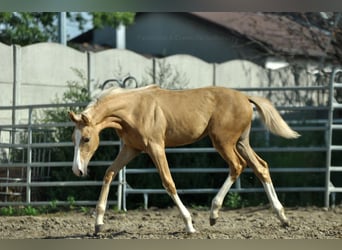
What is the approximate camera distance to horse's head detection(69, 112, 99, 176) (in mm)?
5895

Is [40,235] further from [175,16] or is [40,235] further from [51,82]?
[175,16]

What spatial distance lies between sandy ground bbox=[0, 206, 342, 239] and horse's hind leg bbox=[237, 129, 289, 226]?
212 millimetres

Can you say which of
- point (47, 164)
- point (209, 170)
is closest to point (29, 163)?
point (47, 164)

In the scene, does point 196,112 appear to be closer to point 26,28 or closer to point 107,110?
point 107,110

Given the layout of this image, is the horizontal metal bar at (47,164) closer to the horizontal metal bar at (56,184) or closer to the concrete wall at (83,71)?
the horizontal metal bar at (56,184)

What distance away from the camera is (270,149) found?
8453 mm

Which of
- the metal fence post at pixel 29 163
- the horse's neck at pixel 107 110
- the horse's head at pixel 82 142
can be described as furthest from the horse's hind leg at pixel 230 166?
the metal fence post at pixel 29 163

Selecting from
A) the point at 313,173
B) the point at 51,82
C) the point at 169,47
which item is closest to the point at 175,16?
the point at 169,47

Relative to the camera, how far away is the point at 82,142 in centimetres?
592

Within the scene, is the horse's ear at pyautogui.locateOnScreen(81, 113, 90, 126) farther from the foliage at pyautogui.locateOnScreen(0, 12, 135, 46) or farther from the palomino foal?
the foliage at pyautogui.locateOnScreen(0, 12, 135, 46)

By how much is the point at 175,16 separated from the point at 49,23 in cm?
338

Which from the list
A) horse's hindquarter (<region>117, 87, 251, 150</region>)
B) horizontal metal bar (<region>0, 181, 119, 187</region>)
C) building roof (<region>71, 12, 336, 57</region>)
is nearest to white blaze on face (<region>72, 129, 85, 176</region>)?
horse's hindquarter (<region>117, 87, 251, 150</region>)

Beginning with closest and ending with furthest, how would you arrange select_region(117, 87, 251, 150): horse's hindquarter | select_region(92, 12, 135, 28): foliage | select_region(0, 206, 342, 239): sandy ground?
select_region(117, 87, 251, 150): horse's hindquarter → select_region(0, 206, 342, 239): sandy ground → select_region(92, 12, 135, 28): foliage

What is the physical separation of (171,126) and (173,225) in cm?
132
